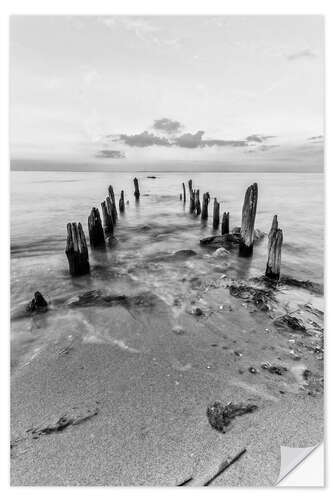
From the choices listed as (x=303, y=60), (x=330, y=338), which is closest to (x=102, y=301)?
(x=330, y=338)

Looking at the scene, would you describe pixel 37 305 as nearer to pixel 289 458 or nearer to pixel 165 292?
pixel 165 292

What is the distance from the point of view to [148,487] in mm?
2752

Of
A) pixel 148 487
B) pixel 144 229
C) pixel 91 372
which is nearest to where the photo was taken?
pixel 148 487

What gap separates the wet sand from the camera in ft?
8.91

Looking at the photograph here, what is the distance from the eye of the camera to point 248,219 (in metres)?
7.45

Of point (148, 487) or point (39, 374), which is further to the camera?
point (39, 374)

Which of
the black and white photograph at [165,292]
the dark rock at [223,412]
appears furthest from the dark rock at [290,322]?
the dark rock at [223,412]

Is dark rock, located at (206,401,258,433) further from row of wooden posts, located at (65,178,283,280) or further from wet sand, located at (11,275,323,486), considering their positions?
row of wooden posts, located at (65,178,283,280)

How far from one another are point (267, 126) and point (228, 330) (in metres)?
3.56

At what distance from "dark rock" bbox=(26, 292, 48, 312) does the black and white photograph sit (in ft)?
0.09

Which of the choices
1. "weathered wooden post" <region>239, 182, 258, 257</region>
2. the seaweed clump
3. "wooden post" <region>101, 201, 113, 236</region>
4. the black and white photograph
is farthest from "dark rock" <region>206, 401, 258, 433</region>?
"wooden post" <region>101, 201, 113, 236</region>

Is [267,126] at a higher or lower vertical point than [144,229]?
higher

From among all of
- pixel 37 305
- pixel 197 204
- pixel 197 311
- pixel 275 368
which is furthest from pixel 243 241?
pixel 197 204

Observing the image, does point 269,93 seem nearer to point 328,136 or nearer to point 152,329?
point 328,136
